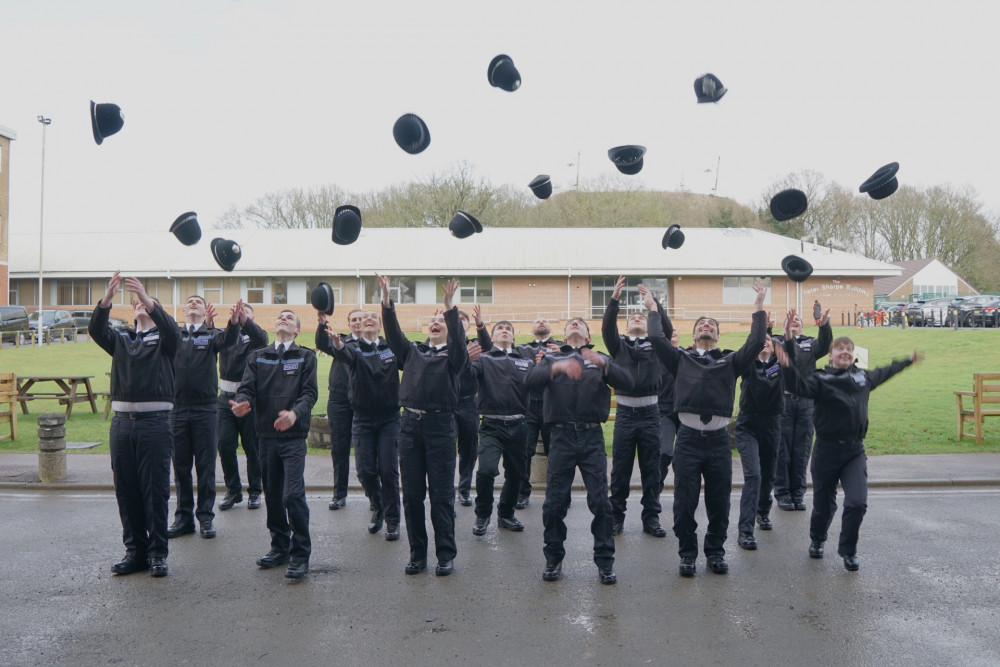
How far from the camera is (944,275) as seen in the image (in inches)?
2566

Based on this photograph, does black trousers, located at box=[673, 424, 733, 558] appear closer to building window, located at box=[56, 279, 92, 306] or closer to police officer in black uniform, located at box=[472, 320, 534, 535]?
police officer in black uniform, located at box=[472, 320, 534, 535]

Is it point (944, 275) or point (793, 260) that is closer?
point (793, 260)

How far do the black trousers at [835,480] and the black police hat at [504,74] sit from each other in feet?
16.9

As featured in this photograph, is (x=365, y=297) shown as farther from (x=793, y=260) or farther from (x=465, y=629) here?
(x=465, y=629)

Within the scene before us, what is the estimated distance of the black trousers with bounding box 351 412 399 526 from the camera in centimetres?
755

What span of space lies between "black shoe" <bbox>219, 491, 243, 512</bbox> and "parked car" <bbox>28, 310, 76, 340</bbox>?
3033 centimetres

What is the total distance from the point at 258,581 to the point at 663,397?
4.49 m

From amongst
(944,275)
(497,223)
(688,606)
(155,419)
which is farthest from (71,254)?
(944,275)

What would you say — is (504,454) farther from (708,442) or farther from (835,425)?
(835,425)

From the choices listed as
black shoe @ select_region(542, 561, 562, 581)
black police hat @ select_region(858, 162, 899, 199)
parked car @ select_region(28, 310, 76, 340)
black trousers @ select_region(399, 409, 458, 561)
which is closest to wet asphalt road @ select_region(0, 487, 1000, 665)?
black shoe @ select_region(542, 561, 562, 581)

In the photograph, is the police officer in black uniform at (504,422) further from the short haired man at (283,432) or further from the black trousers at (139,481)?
the black trousers at (139,481)

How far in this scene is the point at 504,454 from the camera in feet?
26.4

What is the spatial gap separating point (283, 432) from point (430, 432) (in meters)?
1.19

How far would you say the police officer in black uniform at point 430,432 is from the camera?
6.55 m
